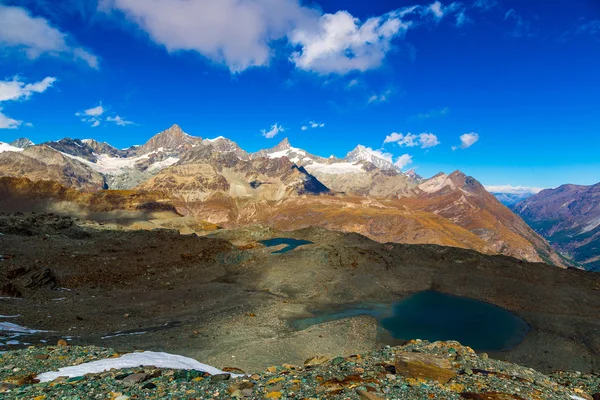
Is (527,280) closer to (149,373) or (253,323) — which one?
(253,323)

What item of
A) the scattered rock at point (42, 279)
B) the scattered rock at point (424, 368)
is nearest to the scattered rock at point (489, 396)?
the scattered rock at point (424, 368)

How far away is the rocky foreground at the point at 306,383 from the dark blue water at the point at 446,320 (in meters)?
27.0

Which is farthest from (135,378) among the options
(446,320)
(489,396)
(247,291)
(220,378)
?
(446,320)

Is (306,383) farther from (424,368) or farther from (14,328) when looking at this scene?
(14,328)

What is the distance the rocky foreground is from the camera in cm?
1235

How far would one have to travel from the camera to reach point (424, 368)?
48.0 feet

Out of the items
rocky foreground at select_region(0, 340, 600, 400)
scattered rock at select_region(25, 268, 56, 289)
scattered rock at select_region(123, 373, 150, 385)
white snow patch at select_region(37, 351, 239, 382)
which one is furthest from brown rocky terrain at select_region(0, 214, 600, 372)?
scattered rock at select_region(123, 373, 150, 385)

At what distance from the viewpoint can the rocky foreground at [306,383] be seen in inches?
486

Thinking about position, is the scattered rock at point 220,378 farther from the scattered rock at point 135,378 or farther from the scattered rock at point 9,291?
the scattered rock at point 9,291

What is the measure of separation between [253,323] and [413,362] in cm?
2760

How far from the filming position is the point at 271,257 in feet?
248

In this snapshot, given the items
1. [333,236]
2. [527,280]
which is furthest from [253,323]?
[333,236]

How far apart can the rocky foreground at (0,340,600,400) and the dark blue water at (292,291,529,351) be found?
88.4 ft

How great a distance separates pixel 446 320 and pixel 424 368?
42.2 m
